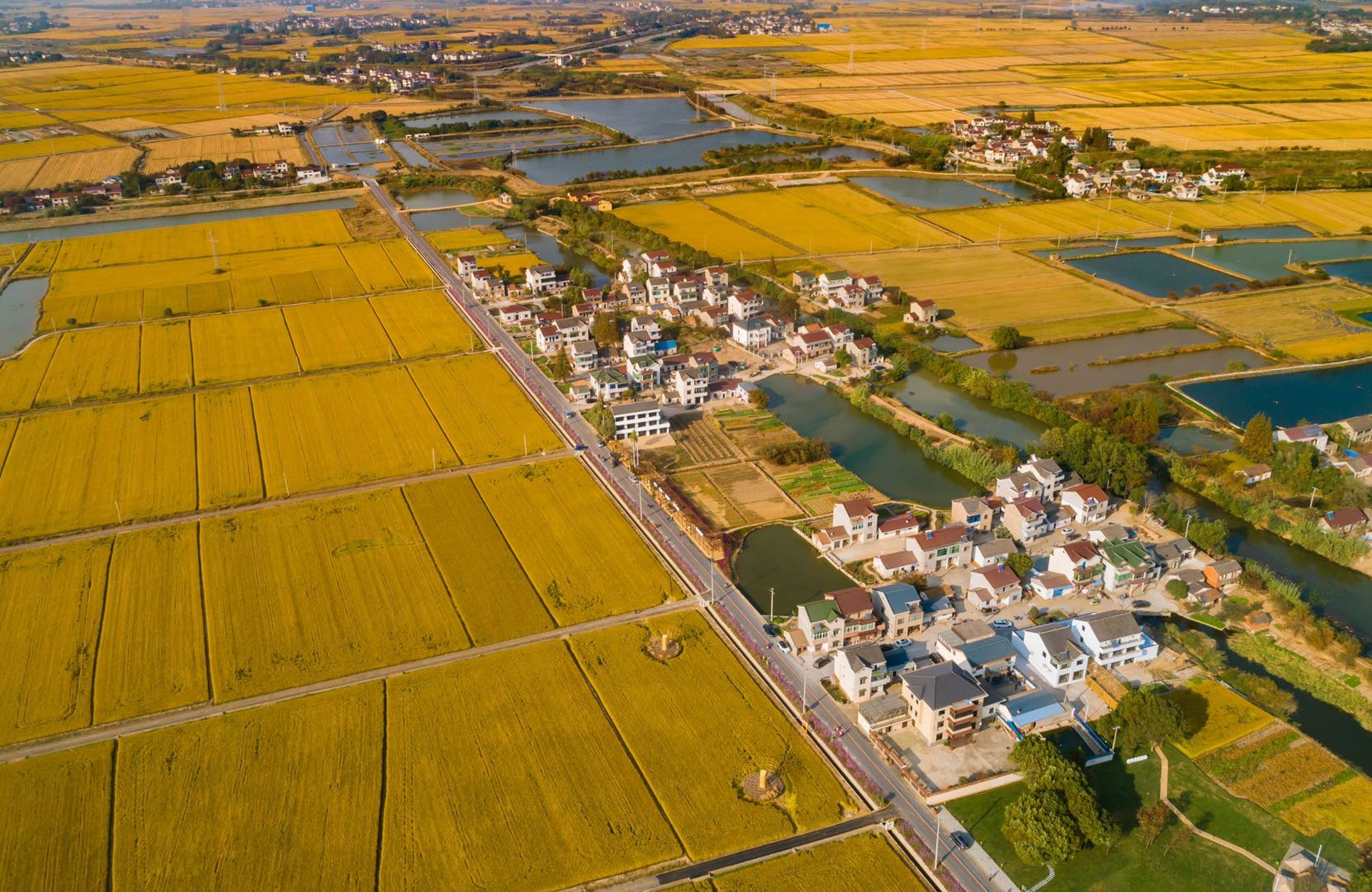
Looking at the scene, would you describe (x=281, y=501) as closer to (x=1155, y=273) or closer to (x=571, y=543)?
(x=571, y=543)

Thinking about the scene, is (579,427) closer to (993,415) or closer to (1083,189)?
(993,415)

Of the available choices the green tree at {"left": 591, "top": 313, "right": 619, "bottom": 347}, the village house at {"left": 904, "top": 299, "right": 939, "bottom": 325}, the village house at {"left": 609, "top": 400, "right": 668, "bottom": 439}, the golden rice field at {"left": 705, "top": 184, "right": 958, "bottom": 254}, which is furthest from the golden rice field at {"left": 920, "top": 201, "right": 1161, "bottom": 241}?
the village house at {"left": 609, "top": 400, "right": 668, "bottom": 439}

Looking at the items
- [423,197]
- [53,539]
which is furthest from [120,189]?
[53,539]

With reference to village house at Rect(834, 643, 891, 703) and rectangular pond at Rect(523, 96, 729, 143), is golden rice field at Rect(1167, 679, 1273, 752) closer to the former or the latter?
village house at Rect(834, 643, 891, 703)


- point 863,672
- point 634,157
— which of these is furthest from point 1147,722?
point 634,157

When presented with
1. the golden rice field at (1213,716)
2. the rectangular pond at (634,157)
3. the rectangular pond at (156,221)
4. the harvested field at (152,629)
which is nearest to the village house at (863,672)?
the golden rice field at (1213,716)

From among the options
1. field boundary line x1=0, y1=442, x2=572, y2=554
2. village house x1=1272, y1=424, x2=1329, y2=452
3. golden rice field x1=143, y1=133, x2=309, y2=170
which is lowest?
field boundary line x1=0, y1=442, x2=572, y2=554
